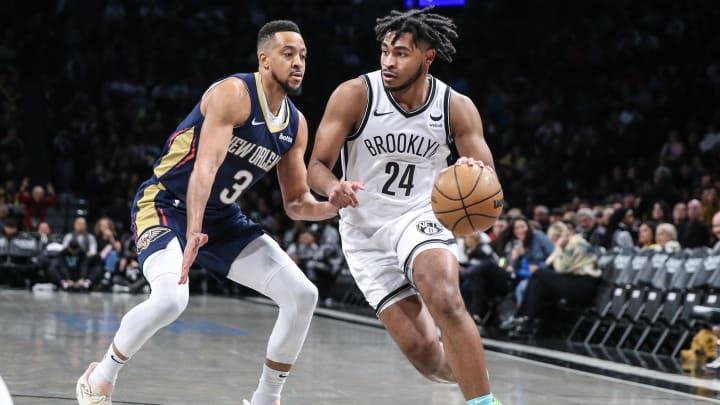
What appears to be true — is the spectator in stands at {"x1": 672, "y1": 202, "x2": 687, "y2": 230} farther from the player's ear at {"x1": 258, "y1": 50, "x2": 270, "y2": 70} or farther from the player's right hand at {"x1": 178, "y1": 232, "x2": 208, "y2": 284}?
the player's right hand at {"x1": 178, "y1": 232, "x2": 208, "y2": 284}

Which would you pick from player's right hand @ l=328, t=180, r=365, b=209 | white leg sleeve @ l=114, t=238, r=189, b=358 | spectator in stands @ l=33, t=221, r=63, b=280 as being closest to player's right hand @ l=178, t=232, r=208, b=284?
white leg sleeve @ l=114, t=238, r=189, b=358

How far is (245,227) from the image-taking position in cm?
529

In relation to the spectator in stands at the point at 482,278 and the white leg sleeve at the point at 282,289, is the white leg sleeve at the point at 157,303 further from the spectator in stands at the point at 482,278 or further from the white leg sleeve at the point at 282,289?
the spectator in stands at the point at 482,278

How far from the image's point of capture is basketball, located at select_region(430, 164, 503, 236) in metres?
4.74

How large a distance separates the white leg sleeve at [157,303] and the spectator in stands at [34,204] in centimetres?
1307

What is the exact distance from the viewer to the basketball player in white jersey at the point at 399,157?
5.05 m

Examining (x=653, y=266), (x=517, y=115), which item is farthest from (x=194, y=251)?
(x=517, y=115)

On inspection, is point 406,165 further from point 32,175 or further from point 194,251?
point 32,175

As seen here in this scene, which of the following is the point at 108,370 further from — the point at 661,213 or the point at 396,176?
the point at 661,213

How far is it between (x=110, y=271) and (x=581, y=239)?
27.6 feet

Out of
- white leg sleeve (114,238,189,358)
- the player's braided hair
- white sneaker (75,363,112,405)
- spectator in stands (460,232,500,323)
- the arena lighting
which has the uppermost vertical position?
the player's braided hair

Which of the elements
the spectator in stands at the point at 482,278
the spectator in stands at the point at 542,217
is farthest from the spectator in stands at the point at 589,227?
the spectator in stands at the point at 482,278

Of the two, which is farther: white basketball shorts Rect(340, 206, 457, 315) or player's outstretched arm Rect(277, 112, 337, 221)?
player's outstretched arm Rect(277, 112, 337, 221)

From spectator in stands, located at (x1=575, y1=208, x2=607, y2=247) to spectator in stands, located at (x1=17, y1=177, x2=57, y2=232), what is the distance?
9.33 metres
